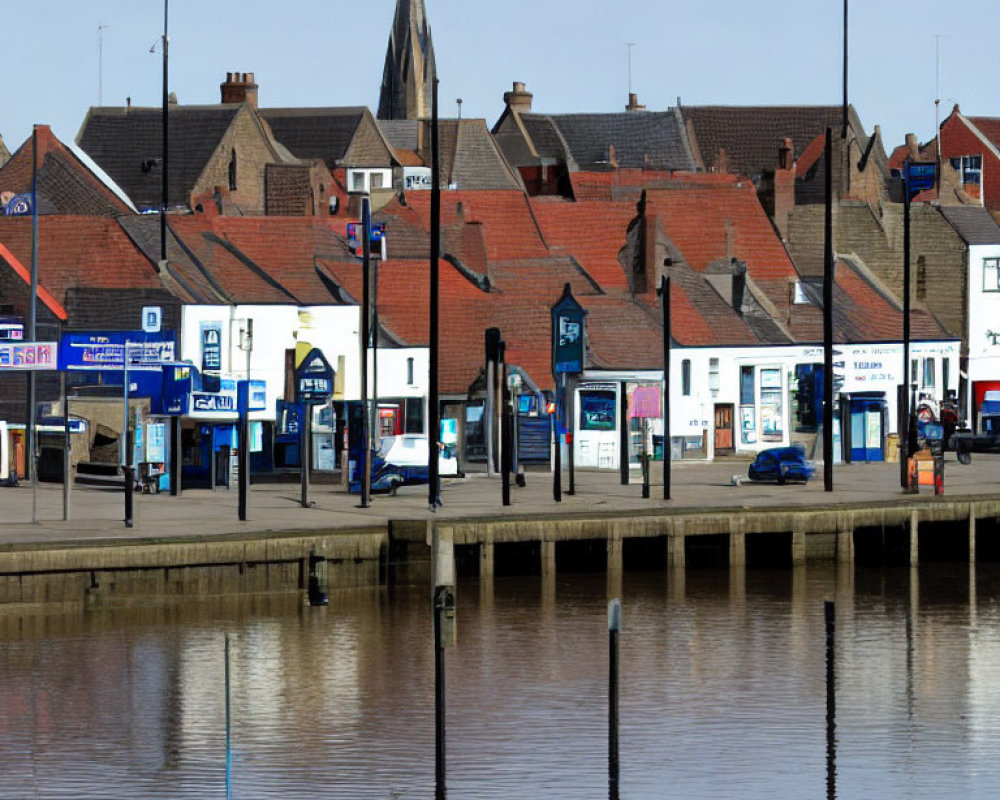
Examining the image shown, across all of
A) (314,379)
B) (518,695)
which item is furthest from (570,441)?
(518,695)

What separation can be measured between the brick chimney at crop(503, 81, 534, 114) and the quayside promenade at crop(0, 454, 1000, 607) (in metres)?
84.1

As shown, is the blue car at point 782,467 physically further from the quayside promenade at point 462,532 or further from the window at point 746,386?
the window at point 746,386

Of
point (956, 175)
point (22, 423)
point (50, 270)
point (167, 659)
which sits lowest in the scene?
point (167, 659)

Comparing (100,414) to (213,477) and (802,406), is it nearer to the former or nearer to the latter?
(213,477)

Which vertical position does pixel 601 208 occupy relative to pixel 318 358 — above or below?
above

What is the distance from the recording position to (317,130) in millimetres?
143250

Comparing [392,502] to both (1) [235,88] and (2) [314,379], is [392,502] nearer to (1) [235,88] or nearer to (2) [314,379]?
(2) [314,379]

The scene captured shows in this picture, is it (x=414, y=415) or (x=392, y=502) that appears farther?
(x=414, y=415)

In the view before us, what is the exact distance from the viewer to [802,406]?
85.9 m

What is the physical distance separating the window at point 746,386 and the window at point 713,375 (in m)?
1.19

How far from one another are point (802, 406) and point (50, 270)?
28.5m

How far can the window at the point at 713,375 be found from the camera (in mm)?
84000

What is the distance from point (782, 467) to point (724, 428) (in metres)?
13.4

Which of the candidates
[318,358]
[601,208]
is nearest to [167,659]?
[318,358]
